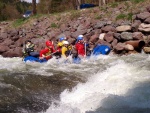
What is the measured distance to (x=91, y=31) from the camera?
12.9 meters

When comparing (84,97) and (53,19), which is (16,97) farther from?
(53,19)

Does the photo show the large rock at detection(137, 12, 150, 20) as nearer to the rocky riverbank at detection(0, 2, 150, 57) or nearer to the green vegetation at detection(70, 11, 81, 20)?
the rocky riverbank at detection(0, 2, 150, 57)

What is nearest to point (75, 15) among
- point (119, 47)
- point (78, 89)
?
point (119, 47)

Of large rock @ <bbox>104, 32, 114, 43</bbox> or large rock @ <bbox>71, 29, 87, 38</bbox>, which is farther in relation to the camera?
large rock @ <bbox>71, 29, 87, 38</bbox>

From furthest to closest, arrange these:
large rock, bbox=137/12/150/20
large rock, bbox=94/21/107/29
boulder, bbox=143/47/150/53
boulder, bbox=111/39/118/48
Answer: large rock, bbox=94/21/107/29
large rock, bbox=137/12/150/20
boulder, bbox=111/39/118/48
boulder, bbox=143/47/150/53

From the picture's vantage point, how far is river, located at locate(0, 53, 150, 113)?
516cm

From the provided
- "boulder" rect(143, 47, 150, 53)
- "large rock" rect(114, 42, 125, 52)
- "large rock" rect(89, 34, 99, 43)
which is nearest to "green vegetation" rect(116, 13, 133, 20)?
"large rock" rect(89, 34, 99, 43)

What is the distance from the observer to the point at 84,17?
14.8 m

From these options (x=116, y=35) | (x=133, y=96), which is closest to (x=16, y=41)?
(x=116, y=35)

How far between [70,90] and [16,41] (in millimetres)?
9650

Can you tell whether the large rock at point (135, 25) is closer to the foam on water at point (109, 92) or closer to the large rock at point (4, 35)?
the foam on water at point (109, 92)

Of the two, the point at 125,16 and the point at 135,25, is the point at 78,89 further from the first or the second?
the point at 125,16

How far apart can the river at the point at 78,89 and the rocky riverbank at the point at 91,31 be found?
175cm

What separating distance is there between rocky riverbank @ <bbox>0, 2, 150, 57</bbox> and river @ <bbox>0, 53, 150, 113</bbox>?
1749 millimetres
